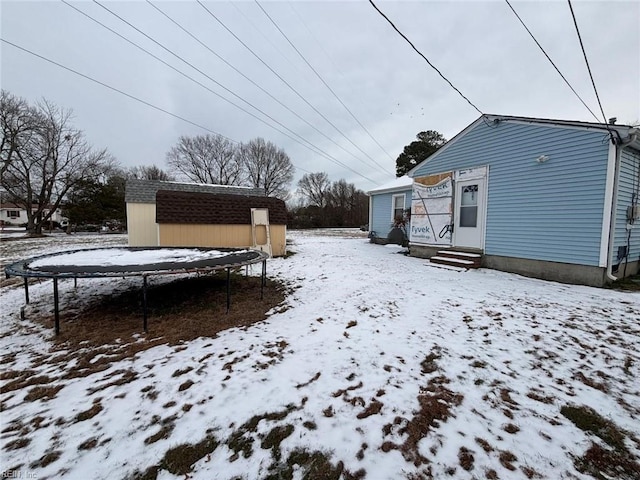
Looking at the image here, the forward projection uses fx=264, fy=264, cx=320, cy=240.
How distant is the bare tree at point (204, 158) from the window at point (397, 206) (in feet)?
92.2

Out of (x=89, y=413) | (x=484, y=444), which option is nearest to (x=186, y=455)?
(x=89, y=413)

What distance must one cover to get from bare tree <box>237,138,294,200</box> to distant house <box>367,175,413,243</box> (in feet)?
77.4

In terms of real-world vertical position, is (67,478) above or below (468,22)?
below

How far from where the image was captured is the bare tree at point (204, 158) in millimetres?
33938

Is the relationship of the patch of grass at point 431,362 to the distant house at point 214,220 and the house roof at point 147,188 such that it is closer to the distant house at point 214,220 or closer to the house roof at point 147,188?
the distant house at point 214,220

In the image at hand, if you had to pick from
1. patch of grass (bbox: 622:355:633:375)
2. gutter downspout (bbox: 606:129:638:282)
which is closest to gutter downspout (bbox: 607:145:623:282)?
gutter downspout (bbox: 606:129:638:282)

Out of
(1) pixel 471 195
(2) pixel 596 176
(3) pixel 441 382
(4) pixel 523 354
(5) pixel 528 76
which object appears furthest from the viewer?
(1) pixel 471 195

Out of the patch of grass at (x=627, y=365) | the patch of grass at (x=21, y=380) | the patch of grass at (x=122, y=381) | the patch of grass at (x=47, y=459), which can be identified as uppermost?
the patch of grass at (x=627, y=365)

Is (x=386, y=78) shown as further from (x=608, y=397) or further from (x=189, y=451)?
(x=189, y=451)

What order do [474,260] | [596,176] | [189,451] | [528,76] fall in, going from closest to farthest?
[189,451], [596,176], [528,76], [474,260]

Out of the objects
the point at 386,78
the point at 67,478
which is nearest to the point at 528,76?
the point at 386,78

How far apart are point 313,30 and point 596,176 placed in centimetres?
704

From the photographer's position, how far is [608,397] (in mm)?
2227

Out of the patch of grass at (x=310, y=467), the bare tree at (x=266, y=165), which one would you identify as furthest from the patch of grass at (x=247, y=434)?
the bare tree at (x=266, y=165)
